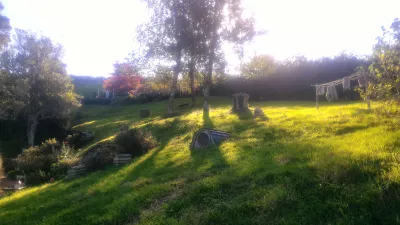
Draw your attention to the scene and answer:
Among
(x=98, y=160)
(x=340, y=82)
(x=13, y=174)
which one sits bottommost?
(x=13, y=174)

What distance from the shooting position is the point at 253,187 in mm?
7191

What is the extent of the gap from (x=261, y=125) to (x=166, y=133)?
658 cm

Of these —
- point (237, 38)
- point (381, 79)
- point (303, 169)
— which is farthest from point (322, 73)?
point (303, 169)

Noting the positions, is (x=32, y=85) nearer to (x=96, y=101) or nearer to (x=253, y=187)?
(x=96, y=101)

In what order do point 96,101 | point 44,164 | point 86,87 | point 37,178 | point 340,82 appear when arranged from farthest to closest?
point 86,87 → point 96,101 → point 340,82 → point 44,164 → point 37,178

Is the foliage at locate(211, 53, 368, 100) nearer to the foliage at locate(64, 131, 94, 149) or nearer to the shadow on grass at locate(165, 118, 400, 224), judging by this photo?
the foliage at locate(64, 131, 94, 149)

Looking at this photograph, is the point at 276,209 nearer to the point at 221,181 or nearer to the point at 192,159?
the point at 221,181

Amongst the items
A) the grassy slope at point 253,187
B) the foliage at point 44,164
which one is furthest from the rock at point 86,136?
the grassy slope at point 253,187

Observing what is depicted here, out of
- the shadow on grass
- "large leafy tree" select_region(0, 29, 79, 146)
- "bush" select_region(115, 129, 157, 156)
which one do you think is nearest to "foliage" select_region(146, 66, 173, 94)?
"large leafy tree" select_region(0, 29, 79, 146)

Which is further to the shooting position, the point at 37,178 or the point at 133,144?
the point at 37,178

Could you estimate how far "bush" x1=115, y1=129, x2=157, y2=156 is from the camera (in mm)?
15711

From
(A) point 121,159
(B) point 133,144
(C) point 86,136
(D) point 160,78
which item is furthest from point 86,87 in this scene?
(A) point 121,159

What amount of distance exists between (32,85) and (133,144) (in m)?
23.7

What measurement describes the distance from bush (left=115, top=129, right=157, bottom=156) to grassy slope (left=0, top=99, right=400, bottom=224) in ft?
8.83
